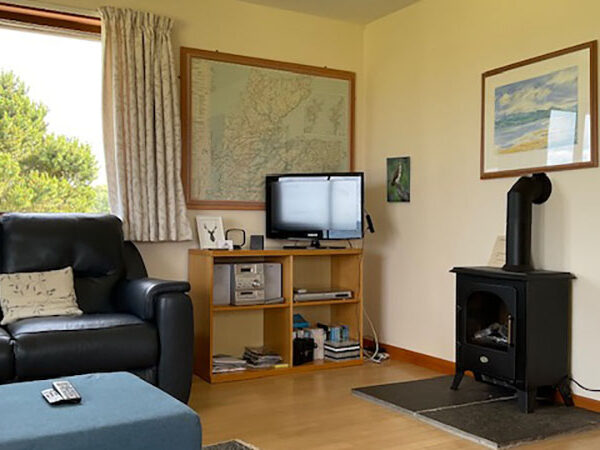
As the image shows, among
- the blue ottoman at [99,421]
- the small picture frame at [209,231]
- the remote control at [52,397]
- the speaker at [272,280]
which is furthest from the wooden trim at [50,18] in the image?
the remote control at [52,397]

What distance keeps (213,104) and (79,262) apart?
143 cm

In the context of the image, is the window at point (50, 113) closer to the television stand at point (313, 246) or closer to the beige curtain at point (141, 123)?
the beige curtain at point (141, 123)

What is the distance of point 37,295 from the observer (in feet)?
11.5

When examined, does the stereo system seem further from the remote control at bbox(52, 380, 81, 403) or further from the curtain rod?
the remote control at bbox(52, 380, 81, 403)

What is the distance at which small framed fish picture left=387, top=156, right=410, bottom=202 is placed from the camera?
15.6ft

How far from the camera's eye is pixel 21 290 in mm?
3504

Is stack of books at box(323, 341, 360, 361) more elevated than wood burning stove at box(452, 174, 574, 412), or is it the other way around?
wood burning stove at box(452, 174, 574, 412)

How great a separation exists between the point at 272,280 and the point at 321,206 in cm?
60

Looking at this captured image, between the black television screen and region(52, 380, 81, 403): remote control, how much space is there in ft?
8.24

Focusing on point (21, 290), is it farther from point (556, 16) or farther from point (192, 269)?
point (556, 16)

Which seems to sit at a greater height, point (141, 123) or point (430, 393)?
point (141, 123)

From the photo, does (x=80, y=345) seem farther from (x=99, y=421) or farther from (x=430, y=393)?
(x=430, y=393)

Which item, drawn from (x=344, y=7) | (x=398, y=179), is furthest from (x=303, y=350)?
(x=344, y=7)

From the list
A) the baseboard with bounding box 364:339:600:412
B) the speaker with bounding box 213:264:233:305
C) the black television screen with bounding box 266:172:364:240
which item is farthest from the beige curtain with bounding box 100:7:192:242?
the baseboard with bounding box 364:339:600:412
